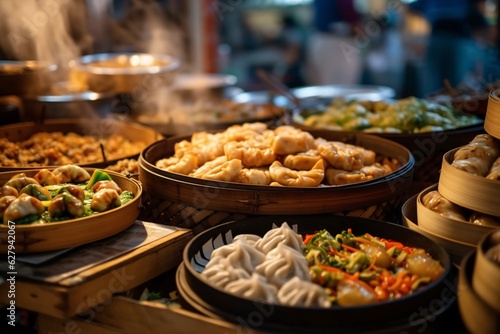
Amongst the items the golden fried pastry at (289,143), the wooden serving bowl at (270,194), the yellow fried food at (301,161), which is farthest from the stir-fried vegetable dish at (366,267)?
the golden fried pastry at (289,143)

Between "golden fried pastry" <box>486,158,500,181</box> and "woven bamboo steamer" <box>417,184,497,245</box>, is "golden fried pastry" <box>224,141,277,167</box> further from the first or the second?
"golden fried pastry" <box>486,158,500,181</box>

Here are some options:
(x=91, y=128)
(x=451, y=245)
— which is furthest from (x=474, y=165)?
(x=91, y=128)

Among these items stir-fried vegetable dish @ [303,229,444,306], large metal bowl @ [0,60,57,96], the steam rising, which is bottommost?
stir-fried vegetable dish @ [303,229,444,306]

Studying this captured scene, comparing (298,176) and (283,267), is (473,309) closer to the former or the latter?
(283,267)

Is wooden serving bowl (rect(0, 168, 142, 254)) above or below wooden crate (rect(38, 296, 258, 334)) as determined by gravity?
above

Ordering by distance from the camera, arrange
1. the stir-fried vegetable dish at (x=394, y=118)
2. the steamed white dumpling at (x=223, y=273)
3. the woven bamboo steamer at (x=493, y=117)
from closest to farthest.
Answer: the steamed white dumpling at (x=223, y=273) < the woven bamboo steamer at (x=493, y=117) < the stir-fried vegetable dish at (x=394, y=118)

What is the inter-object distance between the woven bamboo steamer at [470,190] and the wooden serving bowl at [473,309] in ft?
1.84

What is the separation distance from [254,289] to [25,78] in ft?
11.9

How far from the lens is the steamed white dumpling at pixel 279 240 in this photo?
3.02 meters

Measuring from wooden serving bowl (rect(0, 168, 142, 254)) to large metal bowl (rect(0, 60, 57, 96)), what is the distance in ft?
8.46

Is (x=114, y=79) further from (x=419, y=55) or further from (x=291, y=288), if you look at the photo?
(x=419, y=55)

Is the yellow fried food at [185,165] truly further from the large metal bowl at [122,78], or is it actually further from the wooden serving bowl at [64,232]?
the large metal bowl at [122,78]

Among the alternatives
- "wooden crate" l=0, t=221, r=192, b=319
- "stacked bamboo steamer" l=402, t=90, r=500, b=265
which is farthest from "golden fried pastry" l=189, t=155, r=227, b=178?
"stacked bamboo steamer" l=402, t=90, r=500, b=265

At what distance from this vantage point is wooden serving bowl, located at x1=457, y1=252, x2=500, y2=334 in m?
2.25
